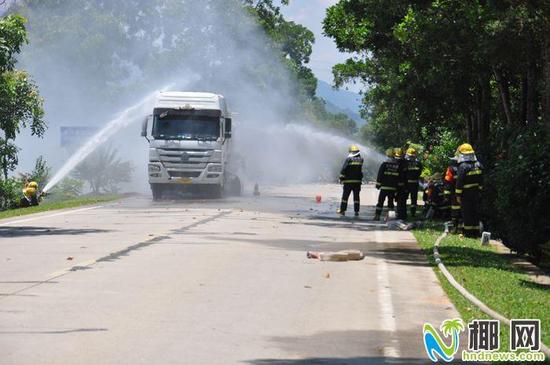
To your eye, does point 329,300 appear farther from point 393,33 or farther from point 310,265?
point 393,33

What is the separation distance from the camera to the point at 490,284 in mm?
13922

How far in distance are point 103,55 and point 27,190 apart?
121ft

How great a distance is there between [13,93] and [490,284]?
1847 centimetres

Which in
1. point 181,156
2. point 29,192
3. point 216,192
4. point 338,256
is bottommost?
point 338,256

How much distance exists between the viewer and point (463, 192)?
20.6 m

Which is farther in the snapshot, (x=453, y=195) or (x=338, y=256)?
(x=453, y=195)

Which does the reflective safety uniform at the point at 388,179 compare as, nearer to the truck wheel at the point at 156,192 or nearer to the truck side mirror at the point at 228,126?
the truck side mirror at the point at 228,126

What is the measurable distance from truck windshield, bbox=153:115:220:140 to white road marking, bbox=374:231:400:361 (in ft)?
62.5

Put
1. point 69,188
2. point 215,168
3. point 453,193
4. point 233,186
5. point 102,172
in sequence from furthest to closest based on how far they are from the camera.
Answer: point 102,172 < point 69,188 < point 233,186 < point 215,168 < point 453,193

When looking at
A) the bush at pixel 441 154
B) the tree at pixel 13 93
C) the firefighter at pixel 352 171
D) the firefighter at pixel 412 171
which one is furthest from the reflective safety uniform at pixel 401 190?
the bush at pixel 441 154

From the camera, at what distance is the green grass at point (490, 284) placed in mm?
11125

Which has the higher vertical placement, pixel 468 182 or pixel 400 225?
pixel 468 182

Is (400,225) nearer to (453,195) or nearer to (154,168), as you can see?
(453,195)

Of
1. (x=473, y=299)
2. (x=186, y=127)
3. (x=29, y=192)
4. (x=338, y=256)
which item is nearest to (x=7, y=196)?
(x=29, y=192)
